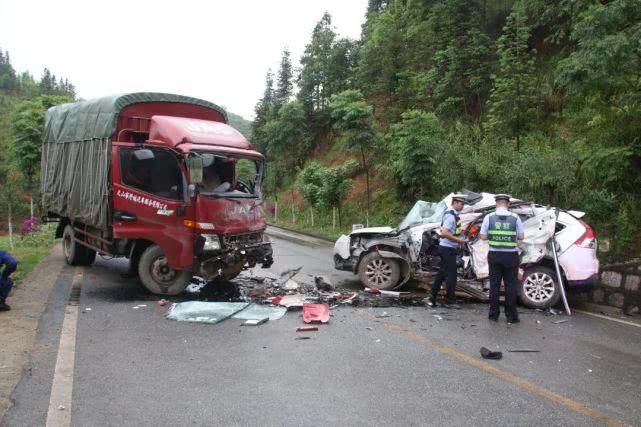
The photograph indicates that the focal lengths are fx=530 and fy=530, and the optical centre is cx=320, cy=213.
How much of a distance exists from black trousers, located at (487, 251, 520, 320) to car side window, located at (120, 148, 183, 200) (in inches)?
194

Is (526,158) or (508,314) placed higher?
(526,158)

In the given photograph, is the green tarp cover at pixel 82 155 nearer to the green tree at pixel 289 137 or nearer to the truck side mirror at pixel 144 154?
the truck side mirror at pixel 144 154

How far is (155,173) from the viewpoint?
29.1ft

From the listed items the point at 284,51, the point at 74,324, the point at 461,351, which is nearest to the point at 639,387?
the point at 461,351

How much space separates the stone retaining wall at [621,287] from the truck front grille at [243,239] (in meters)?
5.65

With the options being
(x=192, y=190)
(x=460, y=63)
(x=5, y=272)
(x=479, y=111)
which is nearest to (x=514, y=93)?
(x=460, y=63)

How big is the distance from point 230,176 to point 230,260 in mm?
1987

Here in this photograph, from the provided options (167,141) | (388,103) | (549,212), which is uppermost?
(388,103)

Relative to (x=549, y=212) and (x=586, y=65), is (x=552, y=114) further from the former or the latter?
(x=549, y=212)

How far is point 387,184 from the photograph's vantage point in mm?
25438

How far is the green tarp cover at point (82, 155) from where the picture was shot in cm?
944

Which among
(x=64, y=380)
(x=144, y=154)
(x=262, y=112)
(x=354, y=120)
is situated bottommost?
(x=64, y=380)

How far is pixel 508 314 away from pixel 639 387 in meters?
2.50

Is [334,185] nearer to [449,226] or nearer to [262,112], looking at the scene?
[449,226]
